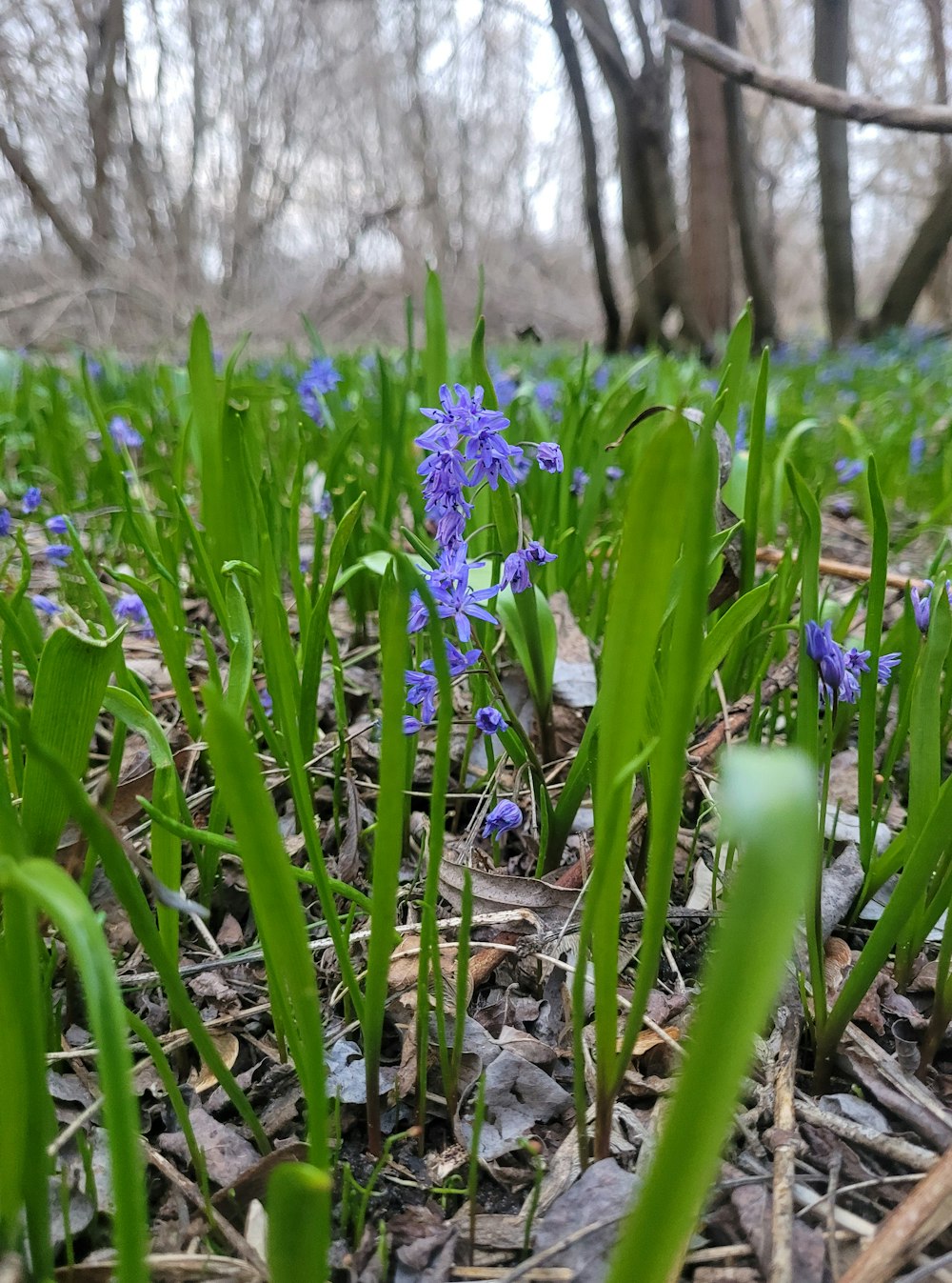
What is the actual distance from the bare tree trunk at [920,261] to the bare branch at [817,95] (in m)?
10.1

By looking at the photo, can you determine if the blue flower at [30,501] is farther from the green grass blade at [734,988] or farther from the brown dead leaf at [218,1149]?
the green grass blade at [734,988]

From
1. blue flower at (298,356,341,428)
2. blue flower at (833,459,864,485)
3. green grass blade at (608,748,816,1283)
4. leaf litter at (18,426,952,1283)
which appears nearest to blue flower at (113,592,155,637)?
leaf litter at (18,426,952,1283)

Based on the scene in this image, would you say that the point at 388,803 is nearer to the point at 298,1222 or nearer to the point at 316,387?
the point at 298,1222

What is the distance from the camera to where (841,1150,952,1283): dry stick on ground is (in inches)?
26.0

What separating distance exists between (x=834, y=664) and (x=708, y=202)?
10.6 metres

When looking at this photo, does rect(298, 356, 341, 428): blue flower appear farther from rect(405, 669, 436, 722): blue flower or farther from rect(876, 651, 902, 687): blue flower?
rect(876, 651, 902, 687): blue flower

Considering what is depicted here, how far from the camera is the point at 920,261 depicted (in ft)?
37.0

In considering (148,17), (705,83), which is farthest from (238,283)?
(705,83)

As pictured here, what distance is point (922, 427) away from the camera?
14.5 ft

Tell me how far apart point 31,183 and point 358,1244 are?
11.7 m

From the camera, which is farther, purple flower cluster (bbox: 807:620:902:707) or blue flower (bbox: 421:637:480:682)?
blue flower (bbox: 421:637:480:682)

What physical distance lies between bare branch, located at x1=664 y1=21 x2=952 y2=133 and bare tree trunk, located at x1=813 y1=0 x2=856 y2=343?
7238 mm

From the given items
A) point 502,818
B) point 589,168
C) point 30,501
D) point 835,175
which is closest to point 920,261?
point 835,175

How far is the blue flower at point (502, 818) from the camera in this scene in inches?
44.8
